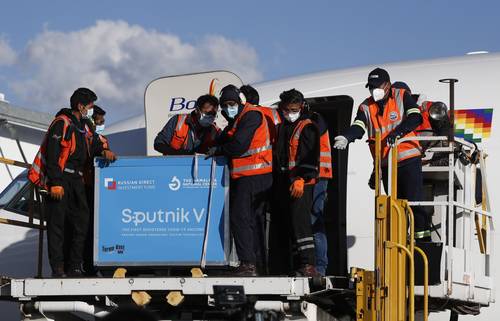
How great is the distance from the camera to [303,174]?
834 centimetres

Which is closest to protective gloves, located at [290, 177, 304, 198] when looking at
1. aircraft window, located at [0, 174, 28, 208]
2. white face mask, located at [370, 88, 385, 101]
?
white face mask, located at [370, 88, 385, 101]

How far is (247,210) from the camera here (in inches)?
321

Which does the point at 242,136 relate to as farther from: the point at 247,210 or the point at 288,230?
the point at 288,230

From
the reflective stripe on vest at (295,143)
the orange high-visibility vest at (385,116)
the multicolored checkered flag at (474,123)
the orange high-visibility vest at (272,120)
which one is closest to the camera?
the reflective stripe on vest at (295,143)

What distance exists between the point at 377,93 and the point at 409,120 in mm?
379

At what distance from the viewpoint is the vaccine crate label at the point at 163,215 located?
27.1 feet

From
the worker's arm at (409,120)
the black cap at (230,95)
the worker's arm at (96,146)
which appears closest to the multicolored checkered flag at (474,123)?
the worker's arm at (409,120)

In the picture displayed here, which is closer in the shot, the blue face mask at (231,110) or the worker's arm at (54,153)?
the blue face mask at (231,110)

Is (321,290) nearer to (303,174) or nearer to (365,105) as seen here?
(303,174)

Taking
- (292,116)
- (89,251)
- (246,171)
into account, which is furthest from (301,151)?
(89,251)

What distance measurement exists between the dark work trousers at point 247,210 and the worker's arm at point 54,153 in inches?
60.6

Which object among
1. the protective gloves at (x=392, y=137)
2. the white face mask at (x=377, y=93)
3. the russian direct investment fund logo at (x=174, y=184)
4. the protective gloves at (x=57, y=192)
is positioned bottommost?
the protective gloves at (x=57, y=192)

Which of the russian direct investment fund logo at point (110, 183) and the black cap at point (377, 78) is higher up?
the black cap at point (377, 78)

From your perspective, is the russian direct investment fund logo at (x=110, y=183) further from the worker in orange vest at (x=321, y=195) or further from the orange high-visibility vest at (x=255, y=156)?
the worker in orange vest at (x=321, y=195)
